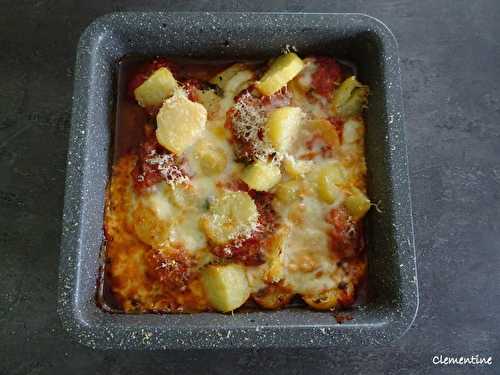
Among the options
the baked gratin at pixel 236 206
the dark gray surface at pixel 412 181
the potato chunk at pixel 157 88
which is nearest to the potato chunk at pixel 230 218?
the baked gratin at pixel 236 206

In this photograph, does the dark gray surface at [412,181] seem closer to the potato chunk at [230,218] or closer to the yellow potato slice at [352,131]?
the yellow potato slice at [352,131]

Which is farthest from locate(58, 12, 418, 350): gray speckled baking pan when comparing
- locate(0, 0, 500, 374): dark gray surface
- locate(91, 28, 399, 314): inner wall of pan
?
locate(0, 0, 500, 374): dark gray surface

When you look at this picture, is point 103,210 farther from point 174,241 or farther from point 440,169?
point 440,169

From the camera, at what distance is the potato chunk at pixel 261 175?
6.01ft

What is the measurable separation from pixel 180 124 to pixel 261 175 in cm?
28

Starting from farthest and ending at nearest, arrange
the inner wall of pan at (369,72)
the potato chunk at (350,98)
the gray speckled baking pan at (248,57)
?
the potato chunk at (350,98), the inner wall of pan at (369,72), the gray speckled baking pan at (248,57)

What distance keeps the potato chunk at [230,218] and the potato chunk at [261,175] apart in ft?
0.14

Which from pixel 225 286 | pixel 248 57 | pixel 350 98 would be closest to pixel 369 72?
pixel 350 98

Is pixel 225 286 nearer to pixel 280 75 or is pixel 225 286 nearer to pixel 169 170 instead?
pixel 169 170

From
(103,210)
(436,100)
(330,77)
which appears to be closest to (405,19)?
(436,100)

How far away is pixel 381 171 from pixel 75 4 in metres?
1.24

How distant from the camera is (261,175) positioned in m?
1.83

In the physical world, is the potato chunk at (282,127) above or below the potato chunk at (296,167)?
above

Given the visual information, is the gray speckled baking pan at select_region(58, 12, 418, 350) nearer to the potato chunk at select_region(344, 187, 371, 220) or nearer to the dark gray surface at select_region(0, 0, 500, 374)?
the potato chunk at select_region(344, 187, 371, 220)
